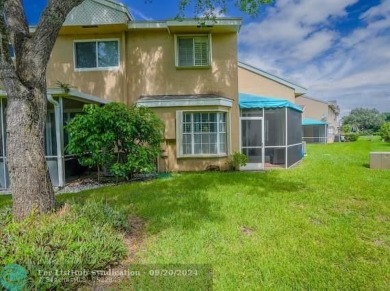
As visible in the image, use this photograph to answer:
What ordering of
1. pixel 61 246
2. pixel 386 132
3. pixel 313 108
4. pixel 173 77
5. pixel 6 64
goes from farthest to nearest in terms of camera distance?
pixel 313 108
pixel 386 132
pixel 173 77
pixel 6 64
pixel 61 246

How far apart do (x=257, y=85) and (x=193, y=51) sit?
7108 millimetres

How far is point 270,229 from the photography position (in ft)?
18.9

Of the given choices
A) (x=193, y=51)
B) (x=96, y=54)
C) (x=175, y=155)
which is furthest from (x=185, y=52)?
(x=175, y=155)

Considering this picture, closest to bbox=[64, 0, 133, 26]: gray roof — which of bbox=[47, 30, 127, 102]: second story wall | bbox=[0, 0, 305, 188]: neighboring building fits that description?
bbox=[0, 0, 305, 188]: neighboring building

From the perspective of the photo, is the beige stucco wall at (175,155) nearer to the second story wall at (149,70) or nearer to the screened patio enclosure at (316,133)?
the second story wall at (149,70)

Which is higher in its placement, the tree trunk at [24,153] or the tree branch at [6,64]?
the tree branch at [6,64]

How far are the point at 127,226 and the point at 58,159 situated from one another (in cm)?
626

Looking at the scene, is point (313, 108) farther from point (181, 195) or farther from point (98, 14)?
point (181, 195)

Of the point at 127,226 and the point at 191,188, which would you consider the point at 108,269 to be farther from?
the point at 191,188

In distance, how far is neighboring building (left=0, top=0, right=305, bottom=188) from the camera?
13.0 metres

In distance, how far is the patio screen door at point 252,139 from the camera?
47.6 ft

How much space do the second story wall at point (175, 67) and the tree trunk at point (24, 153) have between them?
930cm

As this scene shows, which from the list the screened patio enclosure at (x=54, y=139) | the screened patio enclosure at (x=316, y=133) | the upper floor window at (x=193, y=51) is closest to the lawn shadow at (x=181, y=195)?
the screened patio enclosure at (x=54, y=139)

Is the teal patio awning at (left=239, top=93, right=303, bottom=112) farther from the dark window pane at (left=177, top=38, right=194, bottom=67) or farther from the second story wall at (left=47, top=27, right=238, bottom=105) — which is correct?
the dark window pane at (left=177, top=38, right=194, bottom=67)
